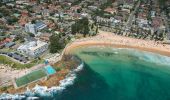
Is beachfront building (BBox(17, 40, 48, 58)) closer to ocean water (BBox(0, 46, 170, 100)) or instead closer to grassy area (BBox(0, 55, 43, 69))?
grassy area (BBox(0, 55, 43, 69))

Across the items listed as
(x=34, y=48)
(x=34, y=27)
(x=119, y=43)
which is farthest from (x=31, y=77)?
(x=119, y=43)

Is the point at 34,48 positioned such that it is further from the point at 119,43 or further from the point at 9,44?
the point at 119,43

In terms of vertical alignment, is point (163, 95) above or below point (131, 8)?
below

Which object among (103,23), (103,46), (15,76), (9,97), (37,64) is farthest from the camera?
(103,23)

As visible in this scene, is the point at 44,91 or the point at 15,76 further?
the point at 15,76

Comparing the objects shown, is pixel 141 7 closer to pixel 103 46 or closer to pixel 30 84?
pixel 103 46

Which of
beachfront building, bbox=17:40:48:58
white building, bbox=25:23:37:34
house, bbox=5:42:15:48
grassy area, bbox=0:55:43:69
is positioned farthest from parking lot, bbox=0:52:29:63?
white building, bbox=25:23:37:34

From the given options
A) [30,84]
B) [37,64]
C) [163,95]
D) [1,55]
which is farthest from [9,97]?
[163,95]
